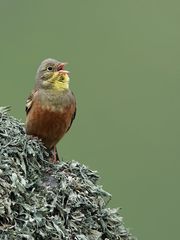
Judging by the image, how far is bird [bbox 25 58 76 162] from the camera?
438 cm

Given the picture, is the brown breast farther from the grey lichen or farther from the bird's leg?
the grey lichen

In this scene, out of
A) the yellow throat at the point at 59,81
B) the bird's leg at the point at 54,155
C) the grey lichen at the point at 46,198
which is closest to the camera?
the grey lichen at the point at 46,198

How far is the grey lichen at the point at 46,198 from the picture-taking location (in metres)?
2.86

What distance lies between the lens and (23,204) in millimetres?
2918

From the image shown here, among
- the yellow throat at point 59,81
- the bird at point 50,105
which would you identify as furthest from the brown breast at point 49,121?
the yellow throat at point 59,81

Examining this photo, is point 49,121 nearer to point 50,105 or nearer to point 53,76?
point 50,105

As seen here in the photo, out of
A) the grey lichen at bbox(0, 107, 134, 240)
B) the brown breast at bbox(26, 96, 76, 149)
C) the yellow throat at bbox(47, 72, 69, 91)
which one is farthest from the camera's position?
the yellow throat at bbox(47, 72, 69, 91)

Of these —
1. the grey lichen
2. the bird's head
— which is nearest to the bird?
the bird's head

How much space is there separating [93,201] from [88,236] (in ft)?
0.81

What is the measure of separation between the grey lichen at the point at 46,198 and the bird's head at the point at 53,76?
811 millimetres

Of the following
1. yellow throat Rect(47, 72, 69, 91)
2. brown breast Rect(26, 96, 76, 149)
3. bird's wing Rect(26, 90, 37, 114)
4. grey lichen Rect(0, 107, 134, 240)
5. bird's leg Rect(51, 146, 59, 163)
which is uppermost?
Result: yellow throat Rect(47, 72, 69, 91)

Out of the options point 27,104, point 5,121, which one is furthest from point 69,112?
point 5,121

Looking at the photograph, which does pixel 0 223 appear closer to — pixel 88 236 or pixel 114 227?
pixel 88 236

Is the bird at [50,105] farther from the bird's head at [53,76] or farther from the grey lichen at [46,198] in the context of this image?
the grey lichen at [46,198]
